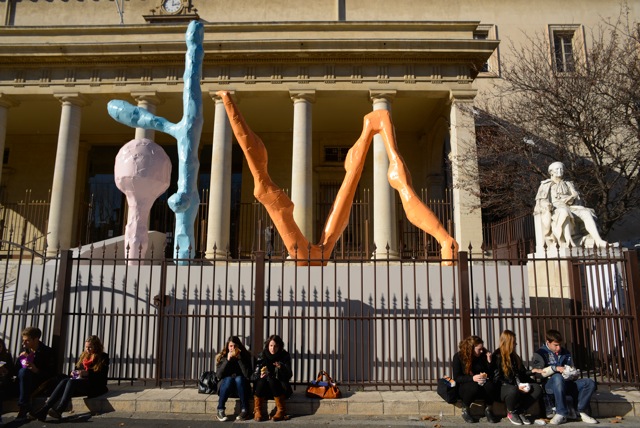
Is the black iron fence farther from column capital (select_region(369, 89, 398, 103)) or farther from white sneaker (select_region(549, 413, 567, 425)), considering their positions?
column capital (select_region(369, 89, 398, 103))

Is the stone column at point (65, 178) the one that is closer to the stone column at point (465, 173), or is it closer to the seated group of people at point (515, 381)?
the stone column at point (465, 173)

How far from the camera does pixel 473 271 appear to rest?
7438 mm

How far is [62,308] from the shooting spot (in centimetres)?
675

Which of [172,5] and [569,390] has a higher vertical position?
[172,5]

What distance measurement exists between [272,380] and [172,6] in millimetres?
19241

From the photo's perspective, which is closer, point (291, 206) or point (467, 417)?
point (467, 417)

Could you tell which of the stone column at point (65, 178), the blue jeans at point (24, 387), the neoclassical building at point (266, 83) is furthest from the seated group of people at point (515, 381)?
the stone column at point (65, 178)

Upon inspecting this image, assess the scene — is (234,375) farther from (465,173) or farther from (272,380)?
(465,173)

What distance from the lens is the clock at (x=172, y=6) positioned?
67.1 ft

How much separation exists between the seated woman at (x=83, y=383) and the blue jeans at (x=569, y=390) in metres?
5.67

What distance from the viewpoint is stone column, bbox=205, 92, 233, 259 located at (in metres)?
15.8

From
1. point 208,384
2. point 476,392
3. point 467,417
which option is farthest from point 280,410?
point 476,392

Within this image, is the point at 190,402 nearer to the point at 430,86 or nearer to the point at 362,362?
the point at 362,362

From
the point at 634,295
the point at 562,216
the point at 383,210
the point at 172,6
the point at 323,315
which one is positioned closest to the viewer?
the point at 634,295
